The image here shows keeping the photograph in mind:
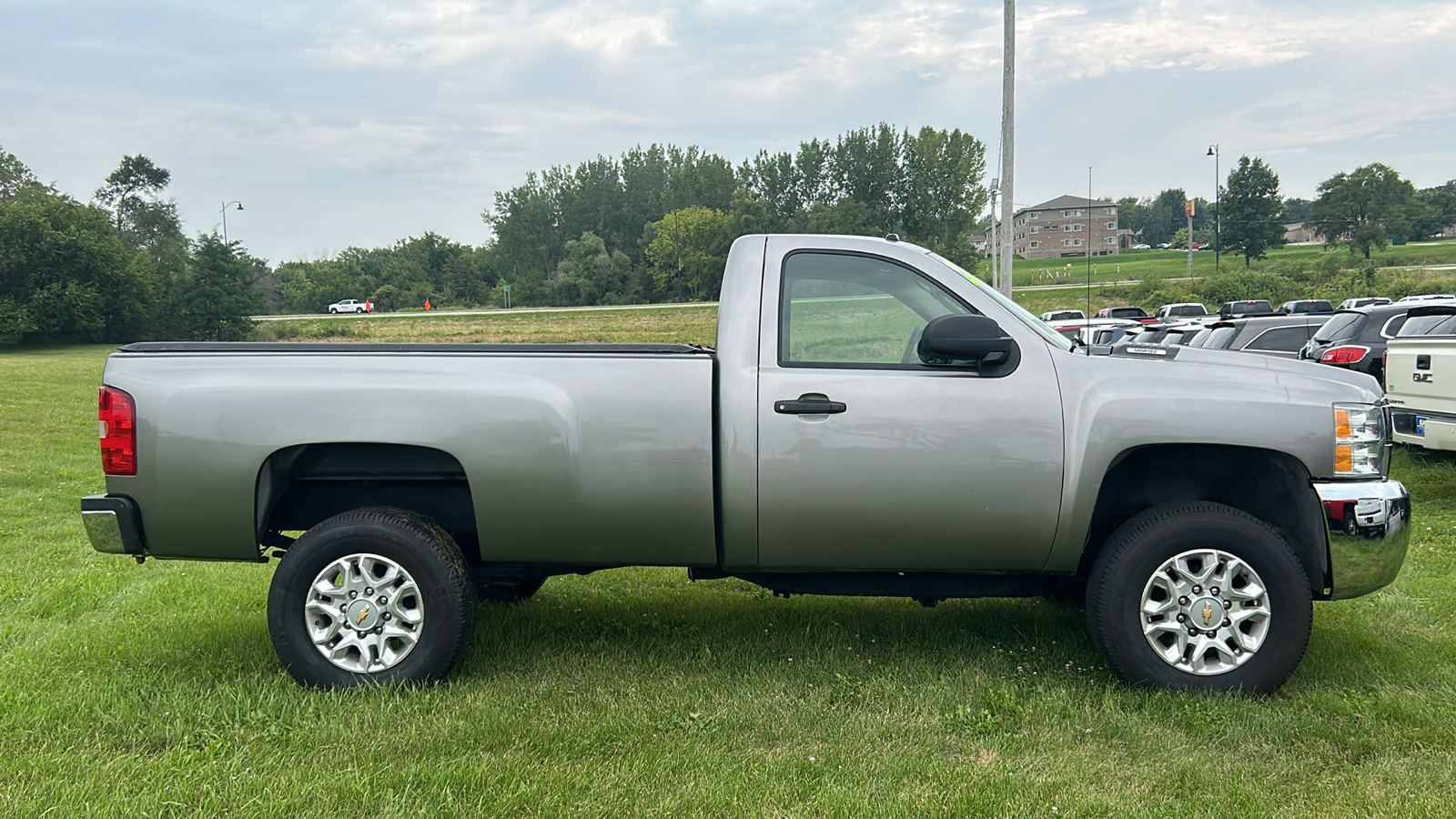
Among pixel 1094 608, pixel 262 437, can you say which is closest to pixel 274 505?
pixel 262 437

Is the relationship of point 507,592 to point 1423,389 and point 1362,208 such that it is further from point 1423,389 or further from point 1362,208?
point 1362,208

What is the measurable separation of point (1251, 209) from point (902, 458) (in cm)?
8312

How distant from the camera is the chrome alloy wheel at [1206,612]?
3.96 m

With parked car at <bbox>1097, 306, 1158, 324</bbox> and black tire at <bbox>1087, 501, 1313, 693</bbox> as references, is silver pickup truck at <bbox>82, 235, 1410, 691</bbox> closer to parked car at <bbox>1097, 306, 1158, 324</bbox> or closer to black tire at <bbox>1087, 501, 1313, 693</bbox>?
black tire at <bbox>1087, 501, 1313, 693</bbox>

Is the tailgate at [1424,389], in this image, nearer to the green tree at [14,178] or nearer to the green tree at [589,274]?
the green tree at [14,178]

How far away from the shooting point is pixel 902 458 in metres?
3.95

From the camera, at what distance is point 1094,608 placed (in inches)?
159

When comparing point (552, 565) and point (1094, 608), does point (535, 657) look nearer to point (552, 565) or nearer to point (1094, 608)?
point (552, 565)

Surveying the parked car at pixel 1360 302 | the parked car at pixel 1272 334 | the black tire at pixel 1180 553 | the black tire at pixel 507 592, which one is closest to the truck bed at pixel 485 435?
the black tire at pixel 507 592

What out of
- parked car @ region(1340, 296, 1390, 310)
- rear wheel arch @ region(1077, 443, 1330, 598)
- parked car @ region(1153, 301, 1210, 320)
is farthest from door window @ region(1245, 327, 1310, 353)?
parked car @ region(1153, 301, 1210, 320)

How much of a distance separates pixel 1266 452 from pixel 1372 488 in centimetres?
39

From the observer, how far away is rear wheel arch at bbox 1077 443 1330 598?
13.6ft

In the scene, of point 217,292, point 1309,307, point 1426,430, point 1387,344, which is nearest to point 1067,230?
point 1309,307

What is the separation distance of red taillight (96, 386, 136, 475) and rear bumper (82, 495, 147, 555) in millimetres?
119
